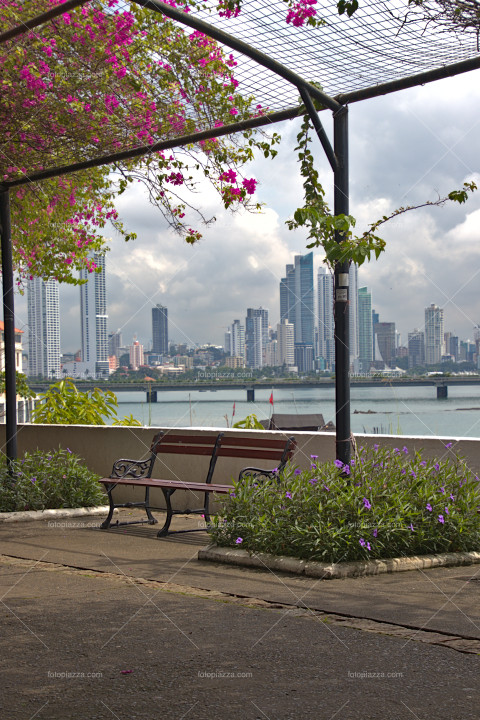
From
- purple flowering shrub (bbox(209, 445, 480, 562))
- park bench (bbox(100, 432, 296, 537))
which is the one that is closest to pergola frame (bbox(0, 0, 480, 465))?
purple flowering shrub (bbox(209, 445, 480, 562))

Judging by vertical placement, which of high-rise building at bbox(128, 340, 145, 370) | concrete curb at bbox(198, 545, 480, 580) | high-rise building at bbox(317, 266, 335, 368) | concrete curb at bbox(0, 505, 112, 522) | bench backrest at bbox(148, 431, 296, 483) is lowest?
concrete curb at bbox(0, 505, 112, 522)

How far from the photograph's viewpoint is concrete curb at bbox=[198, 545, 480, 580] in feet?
16.8

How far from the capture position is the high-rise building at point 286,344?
12555mm

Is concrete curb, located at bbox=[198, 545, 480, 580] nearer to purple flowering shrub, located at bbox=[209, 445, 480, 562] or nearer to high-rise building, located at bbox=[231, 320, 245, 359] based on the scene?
purple flowering shrub, located at bbox=[209, 445, 480, 562]

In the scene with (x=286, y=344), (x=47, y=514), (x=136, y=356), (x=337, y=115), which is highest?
(x=337, y=115)

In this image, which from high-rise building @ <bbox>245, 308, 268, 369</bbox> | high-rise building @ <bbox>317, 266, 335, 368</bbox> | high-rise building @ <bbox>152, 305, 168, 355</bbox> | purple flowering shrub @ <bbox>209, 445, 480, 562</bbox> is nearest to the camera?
purple flowering shrub @ <bbox>209, 445, 480, 562</bbox>

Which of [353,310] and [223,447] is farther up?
[353,310]

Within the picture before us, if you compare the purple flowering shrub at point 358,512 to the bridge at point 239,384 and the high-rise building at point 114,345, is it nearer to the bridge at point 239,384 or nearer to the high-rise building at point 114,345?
the bridge at point 239,384

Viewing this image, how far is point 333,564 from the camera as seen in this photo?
203 inches

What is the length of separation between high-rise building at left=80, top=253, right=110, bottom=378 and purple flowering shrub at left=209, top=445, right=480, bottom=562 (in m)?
5.55

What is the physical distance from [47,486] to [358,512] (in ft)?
13.4

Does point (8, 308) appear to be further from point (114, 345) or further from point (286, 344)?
point (286, 344)

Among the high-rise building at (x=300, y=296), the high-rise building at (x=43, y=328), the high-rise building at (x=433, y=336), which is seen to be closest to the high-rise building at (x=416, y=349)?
the high-rise building at (x=433, y=336)

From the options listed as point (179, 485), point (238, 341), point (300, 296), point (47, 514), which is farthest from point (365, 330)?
point (238, 341)
